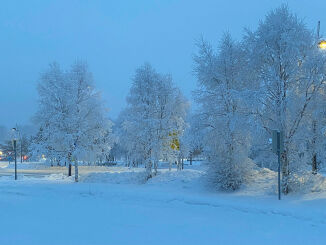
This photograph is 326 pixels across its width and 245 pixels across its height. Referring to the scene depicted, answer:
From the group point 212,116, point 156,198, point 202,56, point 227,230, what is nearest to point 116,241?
point 227,230

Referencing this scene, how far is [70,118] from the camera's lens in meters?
24.8

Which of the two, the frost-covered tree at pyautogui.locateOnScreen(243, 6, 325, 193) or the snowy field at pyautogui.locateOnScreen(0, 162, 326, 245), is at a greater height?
the frost-covered tree at pyautogui.locateOnScreen(243, 6, 325, 193)

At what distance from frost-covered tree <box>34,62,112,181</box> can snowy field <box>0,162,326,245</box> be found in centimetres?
762

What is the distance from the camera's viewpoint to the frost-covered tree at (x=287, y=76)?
14.6 m

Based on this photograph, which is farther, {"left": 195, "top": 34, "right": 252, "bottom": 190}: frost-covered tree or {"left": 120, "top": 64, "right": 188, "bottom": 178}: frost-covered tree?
{"left": 120, "top": 64, "right": 188, "bottom": 178}: frost-covered tree

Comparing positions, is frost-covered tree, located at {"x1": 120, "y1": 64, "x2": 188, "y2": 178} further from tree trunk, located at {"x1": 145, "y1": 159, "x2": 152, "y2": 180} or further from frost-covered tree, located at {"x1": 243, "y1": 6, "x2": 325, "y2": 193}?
frost-covered tree, located at {"x1": 243, "y1": 6, "x2": 325, "y2": 193}

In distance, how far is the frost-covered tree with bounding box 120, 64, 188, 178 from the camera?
80.0 ft

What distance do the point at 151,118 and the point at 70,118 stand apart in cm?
590

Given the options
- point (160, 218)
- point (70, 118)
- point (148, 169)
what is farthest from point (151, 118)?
point (160, 218)

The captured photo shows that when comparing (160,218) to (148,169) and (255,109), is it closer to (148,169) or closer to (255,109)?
(255,109)

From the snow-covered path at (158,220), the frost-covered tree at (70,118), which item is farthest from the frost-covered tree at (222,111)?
the frost-covered tree at (70,118)

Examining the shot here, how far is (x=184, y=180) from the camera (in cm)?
2053

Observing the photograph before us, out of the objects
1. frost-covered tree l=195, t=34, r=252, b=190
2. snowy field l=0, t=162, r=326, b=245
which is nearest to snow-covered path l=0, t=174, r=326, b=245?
snowy field l=0, t=162, r=326, b=245

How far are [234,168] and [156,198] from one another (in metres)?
4.48
